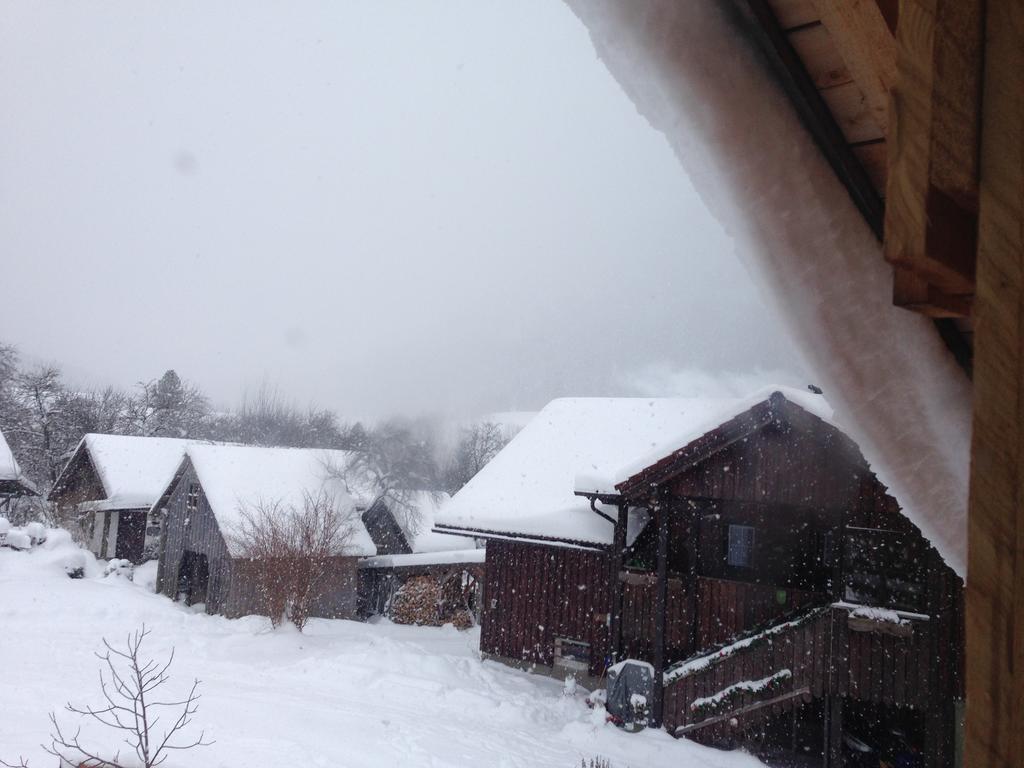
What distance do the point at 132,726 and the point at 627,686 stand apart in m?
7.01

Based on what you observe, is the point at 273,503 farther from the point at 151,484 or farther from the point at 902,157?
the point at 902,157

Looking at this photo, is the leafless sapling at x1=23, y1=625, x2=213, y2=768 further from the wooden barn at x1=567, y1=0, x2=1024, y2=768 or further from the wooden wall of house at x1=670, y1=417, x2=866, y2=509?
the wooden wall of house at x1=670, y1=417, x2=866, y2=509

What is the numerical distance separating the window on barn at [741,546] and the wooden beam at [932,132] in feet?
42.4

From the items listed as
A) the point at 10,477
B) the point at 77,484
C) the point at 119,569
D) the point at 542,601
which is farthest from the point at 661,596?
the point at 77,484

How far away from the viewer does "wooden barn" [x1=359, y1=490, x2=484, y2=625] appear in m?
22.0

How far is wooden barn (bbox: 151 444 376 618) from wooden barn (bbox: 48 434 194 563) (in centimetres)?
495

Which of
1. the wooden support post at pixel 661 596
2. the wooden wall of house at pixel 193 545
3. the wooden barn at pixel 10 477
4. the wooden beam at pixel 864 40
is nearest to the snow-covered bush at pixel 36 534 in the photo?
the wooden barn at pixel 10 477

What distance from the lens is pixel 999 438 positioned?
0.84 metres

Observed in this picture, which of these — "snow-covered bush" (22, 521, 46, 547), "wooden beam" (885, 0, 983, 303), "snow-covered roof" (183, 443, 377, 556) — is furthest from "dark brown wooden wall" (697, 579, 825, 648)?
"snow-covered bush" (22, 521, 46, 547)

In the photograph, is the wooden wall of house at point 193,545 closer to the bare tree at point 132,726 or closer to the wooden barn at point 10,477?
the wooden barn at point 10,477

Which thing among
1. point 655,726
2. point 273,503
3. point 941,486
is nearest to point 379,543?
point 273,503

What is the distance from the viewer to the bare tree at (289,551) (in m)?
17.0

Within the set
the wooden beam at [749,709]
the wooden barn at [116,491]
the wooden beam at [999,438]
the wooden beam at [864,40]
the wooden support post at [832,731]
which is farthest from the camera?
the wooden barn at [116,491]

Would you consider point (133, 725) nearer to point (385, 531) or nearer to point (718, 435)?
point (718, 435)
